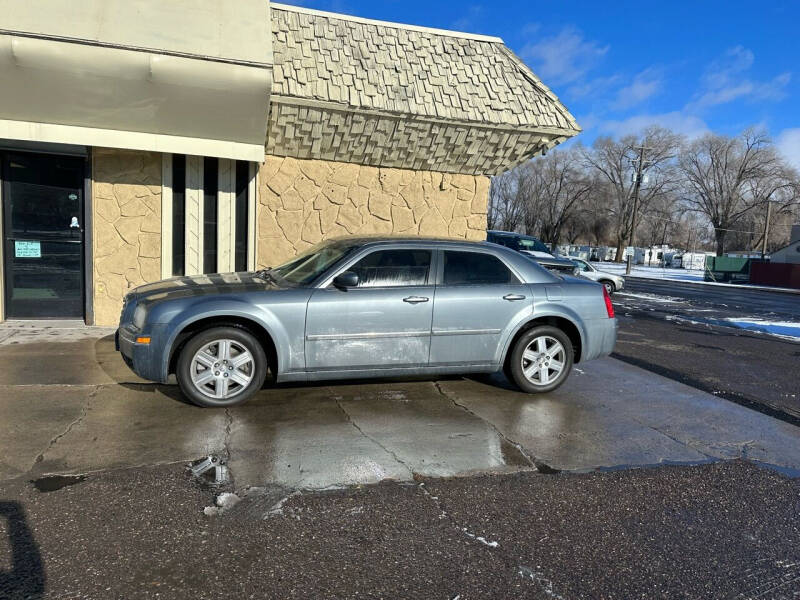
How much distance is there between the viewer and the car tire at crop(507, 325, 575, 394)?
5734mm

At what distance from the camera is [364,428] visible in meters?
4.67

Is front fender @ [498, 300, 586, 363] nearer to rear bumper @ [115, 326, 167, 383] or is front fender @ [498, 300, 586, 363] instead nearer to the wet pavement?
the wet pavement

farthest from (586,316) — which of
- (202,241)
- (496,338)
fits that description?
(202,241)

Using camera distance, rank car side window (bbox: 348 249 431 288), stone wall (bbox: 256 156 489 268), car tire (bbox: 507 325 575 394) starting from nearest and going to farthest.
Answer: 1. car side window (bbox: 348 249 431 288)
2. car tire (bbox: 507 325 575 394)
3. stone wall (bbox: 256 156 489 268)

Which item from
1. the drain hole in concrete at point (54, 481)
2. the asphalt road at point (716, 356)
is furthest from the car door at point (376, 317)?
the asphalt road at point (716, 356)

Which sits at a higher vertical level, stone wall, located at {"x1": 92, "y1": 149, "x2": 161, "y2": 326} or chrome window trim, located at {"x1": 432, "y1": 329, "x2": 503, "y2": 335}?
stone wall, located at {"x1": 92, "y1": 149, "x2": 161, "y2": 326}

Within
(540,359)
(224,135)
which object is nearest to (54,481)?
(540,359)

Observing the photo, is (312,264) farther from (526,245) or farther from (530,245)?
(530,245)

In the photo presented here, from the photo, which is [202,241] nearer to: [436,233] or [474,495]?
[436,233]

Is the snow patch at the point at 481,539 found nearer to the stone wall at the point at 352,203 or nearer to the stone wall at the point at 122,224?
the stone wall at the point at 352,203

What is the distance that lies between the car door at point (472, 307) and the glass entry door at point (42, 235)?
221 inches

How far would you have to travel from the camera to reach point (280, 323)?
4965 millimetres

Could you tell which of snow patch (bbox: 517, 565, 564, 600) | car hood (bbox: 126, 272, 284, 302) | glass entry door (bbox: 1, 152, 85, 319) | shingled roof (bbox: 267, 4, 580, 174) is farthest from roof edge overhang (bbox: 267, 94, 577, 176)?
snow patch (bbox: 517, 565, 564, 600)

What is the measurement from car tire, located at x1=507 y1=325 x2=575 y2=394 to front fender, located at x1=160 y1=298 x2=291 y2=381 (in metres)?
2.27
